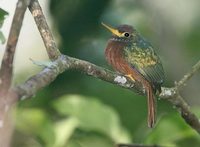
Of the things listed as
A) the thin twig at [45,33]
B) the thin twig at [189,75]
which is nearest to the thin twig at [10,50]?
the thin twig at [45,33]

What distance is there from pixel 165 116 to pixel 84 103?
35cm

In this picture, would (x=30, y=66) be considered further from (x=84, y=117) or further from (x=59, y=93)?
(x=84, y=117)

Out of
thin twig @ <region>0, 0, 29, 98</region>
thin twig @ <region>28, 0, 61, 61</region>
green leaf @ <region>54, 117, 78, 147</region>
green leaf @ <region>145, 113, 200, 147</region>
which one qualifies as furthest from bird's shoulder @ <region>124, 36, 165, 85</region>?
thin twig @ <region>0, 0, 29, 98</region>

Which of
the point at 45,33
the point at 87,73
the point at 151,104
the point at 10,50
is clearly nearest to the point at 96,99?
the point at 151,104

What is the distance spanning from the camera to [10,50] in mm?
1285

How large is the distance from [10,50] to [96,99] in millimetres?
1693

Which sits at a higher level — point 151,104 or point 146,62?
point 146,62

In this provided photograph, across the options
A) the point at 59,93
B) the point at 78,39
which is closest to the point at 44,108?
the point at 59,93

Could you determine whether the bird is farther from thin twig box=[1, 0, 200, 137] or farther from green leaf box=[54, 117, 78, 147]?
green leaf box=[54, 117, 78, 147]

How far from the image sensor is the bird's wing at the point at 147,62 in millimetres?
2463

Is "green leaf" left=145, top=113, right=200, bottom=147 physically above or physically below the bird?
below

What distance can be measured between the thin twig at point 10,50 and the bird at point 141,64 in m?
1.02

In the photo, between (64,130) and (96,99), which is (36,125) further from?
(96,99)

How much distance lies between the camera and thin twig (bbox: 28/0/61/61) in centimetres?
179
